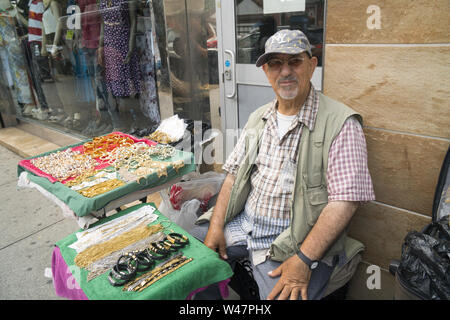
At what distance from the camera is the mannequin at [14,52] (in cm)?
584

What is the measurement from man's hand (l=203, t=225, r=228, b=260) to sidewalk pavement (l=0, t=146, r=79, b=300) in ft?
4.46

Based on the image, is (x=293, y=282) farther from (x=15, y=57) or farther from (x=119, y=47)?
(x=15, y=57)

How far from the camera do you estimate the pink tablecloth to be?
1447 mm

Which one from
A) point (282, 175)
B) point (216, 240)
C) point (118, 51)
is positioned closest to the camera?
point (282, 175)

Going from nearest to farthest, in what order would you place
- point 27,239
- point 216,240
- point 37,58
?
1. point 216,240
2. point 27,239
3. point 37,58

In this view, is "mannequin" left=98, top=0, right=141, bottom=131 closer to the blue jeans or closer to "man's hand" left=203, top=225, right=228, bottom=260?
"man's hand" left=203, top=225, right=228, bottom=260

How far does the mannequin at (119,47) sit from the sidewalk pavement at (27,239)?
1665mm

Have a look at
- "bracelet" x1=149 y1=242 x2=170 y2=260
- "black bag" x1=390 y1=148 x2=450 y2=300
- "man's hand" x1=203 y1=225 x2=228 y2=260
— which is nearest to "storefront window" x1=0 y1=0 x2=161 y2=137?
"man's hand" x1=203 y1=225 x2=228 y2=260

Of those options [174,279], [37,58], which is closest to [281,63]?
[174,279]

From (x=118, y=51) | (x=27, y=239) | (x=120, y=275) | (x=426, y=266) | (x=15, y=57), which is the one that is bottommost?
(x=27, y=239)

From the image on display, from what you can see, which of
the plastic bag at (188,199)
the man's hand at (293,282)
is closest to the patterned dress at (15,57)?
the plastic bag at (188,199)

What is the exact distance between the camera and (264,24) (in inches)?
94.4

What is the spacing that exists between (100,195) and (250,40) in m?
1.66

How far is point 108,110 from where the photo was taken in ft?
15.1
